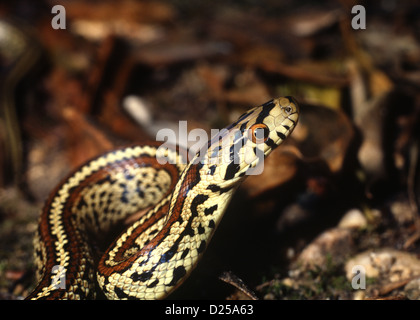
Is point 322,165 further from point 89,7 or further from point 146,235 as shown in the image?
point 89,7

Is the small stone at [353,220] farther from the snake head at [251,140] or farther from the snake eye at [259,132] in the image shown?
the snake eye at [259,132]

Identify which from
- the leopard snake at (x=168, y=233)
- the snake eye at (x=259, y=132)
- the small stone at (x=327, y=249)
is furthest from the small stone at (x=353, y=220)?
the snake eye at (x=259, y=132)

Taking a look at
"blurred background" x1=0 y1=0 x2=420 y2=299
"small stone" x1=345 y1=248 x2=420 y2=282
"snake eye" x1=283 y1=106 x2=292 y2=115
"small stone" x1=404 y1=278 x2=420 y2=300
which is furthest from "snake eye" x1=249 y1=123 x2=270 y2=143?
"small stone" x1=404 y1=278 x2=420 y2=300

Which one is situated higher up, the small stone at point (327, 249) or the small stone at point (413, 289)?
the small stone at point (327, 249)

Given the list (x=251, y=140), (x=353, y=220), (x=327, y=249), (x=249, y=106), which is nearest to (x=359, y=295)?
(x=327, y=249)

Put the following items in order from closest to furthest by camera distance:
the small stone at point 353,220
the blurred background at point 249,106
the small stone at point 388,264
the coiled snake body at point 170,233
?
1. the coiled snake body at point 170,233
2. the small stone at point 388,264
3. the blurred background at point 249,106
4. the small stone at point 353,220
